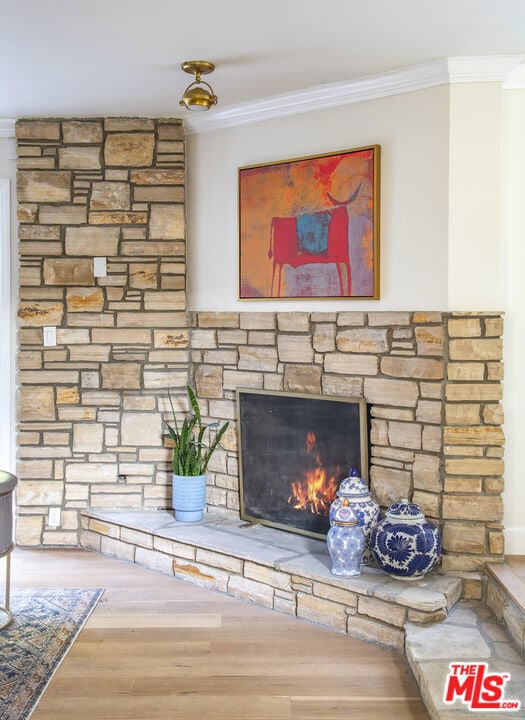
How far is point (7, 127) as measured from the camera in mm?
4465

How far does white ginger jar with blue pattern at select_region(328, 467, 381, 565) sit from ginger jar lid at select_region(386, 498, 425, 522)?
13cm

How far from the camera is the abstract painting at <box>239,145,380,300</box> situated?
377 centimetres

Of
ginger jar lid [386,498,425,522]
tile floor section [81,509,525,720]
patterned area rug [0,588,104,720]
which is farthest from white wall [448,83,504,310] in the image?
patterned area rug [0,588,104,720]

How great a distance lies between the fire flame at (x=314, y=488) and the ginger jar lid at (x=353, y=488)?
0.30 meters

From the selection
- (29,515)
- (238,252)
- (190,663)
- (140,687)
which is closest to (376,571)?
(190,663)

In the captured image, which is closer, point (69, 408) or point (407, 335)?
point (407, 335)

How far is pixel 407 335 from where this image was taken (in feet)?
11.9

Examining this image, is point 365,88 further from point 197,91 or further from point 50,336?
point 50,336

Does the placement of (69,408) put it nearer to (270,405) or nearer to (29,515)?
(29,515)

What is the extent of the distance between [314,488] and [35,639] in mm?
1571

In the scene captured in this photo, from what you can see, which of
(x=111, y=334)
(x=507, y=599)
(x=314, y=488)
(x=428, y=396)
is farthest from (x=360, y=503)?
(x=111, y=334)

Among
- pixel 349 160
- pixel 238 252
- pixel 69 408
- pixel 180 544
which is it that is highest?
pixel 349 160

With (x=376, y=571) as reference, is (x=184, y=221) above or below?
above

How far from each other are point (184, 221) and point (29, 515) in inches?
78.9
